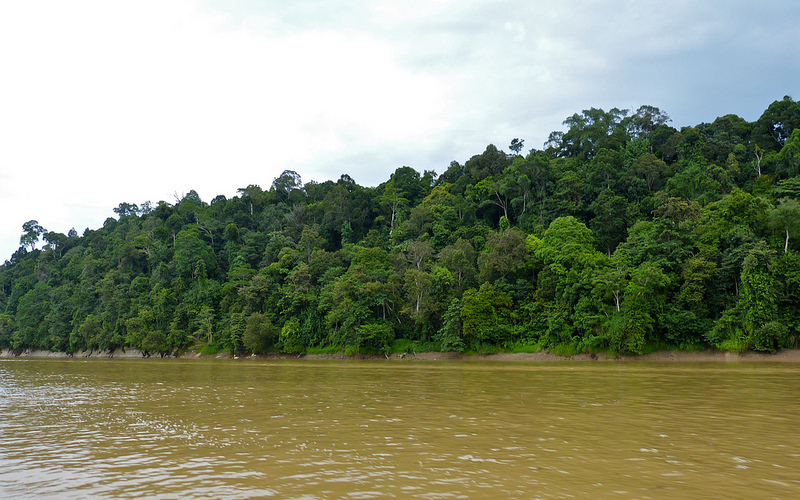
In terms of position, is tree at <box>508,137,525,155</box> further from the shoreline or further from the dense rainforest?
the shoreline

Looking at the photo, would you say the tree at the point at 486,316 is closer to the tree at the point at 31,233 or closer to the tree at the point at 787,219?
the tree at the point at 787,219

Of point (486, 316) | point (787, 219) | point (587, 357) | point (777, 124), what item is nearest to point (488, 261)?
point (486, 316)

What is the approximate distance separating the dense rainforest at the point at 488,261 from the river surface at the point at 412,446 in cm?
2789

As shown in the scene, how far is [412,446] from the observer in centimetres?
891

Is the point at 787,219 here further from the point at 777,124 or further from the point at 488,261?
the point at 777,124

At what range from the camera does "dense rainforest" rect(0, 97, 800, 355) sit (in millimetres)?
41250

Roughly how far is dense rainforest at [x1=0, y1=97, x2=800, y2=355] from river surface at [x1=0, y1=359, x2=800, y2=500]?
27.9 meters

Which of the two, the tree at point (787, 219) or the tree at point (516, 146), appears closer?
the tree at point (787, 219)

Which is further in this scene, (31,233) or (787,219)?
(31,233)

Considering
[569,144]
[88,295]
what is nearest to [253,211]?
[88,295]

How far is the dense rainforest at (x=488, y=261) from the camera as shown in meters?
41.2

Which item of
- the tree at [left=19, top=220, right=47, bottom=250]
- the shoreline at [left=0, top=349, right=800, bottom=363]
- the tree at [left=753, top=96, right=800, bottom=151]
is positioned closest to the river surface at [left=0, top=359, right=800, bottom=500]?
the shoreline at [left=0, top=349, right=800, bottom=363]

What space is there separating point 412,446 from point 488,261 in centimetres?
4561

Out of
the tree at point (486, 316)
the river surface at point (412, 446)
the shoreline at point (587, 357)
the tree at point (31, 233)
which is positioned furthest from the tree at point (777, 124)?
the tree at point (31, 233)
